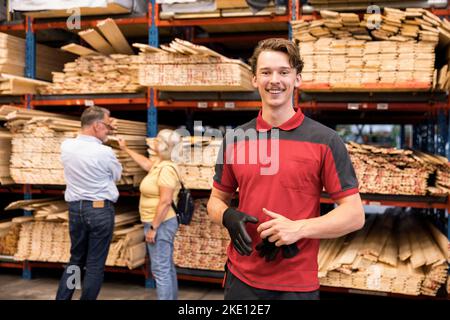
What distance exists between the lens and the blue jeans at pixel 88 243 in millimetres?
5137

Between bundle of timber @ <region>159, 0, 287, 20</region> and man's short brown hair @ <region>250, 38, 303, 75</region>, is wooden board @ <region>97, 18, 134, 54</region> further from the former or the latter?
man's short brown hair @ <region>250, 38, 303, 75</region>

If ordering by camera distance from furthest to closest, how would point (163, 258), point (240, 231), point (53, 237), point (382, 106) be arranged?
point (53, 237) → point (382, 106) → point (163, 258) → point (240, 231)

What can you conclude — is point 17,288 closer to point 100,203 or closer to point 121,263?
point 121,263

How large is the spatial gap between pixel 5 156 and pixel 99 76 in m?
1.71

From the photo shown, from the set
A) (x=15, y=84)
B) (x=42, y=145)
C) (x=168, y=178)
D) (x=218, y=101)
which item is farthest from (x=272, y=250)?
(x=15, y=84)

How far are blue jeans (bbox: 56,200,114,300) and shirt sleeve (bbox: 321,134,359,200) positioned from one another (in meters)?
3.32

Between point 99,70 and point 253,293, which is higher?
point 99,70

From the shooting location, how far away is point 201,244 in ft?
21.4

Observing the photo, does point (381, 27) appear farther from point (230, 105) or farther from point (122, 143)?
point (122, 143)

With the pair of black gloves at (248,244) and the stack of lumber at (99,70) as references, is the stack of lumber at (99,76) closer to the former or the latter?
the stack of lumber at (99,70)

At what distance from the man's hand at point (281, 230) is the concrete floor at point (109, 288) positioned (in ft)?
14.5

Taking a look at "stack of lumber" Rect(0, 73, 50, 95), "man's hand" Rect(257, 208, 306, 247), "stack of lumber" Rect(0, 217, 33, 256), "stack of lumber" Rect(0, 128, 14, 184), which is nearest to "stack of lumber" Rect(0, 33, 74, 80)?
"stack of lumber" Rect(0, 73, 50, 95)
